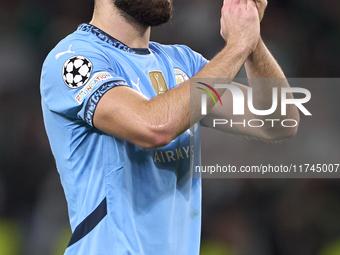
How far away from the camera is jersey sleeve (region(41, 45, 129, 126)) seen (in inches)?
55.2

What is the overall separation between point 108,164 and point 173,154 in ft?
0.83

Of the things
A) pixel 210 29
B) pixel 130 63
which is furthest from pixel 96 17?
pixel 210 29

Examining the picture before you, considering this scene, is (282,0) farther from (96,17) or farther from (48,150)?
(96,17)

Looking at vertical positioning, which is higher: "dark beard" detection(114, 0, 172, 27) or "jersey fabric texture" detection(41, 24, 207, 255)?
"dark beard" detection(114, 0, 172, 27)

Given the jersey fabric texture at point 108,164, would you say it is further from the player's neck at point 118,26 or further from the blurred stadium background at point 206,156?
the blurred stadium background at point 206,156

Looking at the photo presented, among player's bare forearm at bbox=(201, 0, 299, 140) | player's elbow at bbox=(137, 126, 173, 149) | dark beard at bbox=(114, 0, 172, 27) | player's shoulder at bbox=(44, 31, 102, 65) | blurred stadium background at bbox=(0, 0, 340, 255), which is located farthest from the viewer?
blurred stadium background at bbox=(0, 0, 340, 255)

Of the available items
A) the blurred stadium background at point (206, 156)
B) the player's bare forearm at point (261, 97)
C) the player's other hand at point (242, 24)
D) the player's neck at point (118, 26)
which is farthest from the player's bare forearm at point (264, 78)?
the blurred stadium background at point (206, 156)

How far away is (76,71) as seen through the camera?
1.44 meters

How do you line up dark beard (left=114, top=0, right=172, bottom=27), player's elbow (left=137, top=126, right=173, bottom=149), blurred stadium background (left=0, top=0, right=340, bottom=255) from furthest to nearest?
blurred stadium background (left=0, top=0, right=340, bottom=255) < dark beard (left=114, top=0, right=172, bottom=27) < player's elbow (left=137, top=126, right=173, bottom=149)

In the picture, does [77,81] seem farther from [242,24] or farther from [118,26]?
[242,24]

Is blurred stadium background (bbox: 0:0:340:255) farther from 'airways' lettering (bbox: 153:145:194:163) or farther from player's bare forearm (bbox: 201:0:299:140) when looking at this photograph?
'airways' lettering (bbox: 153:145:194:163)

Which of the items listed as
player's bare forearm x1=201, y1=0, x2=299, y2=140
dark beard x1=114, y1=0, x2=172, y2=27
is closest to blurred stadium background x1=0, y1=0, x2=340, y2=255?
player's bare forearm x1=201, y1=0, x2=299, y2=140

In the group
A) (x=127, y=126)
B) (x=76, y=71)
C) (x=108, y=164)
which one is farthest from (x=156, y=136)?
(x=76, y=71)

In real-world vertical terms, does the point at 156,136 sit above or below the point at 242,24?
below
